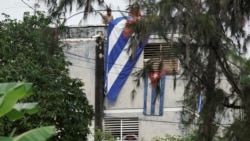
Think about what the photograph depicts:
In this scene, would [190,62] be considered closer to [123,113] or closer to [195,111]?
[195,111]

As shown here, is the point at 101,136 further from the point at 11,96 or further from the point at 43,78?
the point at 11,96

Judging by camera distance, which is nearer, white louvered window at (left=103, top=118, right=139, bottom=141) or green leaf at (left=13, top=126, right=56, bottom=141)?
green leaf at (left=13, top=126, right=56, bottom=141)

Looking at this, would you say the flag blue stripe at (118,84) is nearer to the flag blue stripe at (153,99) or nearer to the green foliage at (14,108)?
the flag blue stripe at (153,99)

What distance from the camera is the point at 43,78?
16281 millimetres

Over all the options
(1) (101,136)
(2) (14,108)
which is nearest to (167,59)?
(2) (14,108)

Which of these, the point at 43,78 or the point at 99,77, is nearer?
the point at 43,78

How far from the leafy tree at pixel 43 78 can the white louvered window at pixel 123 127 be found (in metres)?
4.60

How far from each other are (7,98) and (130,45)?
3.48 metres

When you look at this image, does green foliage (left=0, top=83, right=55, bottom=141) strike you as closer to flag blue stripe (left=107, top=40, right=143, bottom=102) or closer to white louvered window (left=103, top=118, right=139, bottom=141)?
flag blue stripe (left=107, top=40, right=143, bottom=102)

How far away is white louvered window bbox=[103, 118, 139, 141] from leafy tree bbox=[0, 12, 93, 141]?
15.1 feet

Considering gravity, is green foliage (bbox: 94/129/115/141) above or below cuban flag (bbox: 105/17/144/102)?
below

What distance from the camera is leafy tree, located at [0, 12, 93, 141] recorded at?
16047 mm

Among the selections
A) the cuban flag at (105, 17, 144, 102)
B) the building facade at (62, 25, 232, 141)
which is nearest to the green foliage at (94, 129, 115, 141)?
the building facade at (62, 25, 232, 141)

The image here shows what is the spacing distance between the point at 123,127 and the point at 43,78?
5.67 meters
